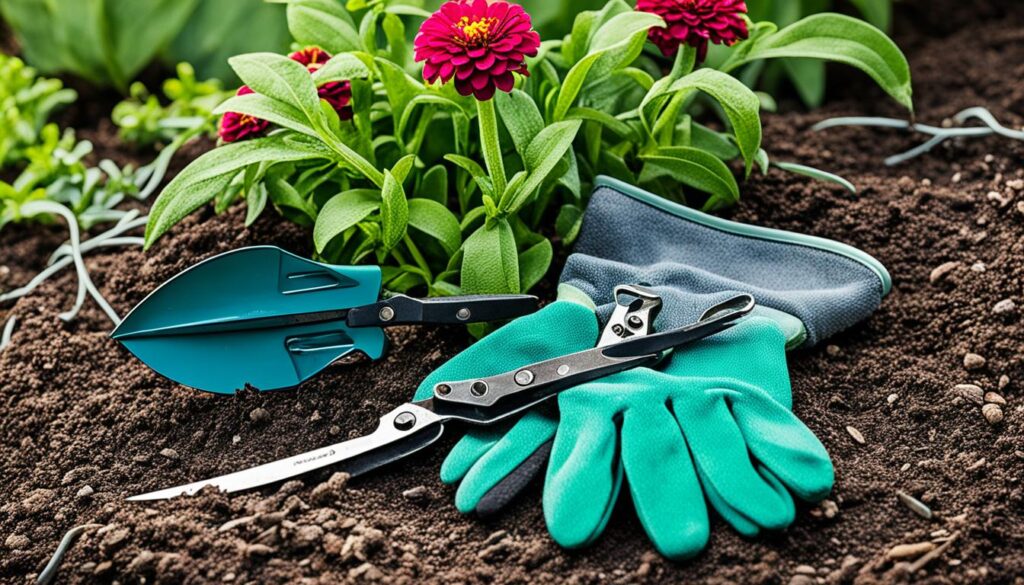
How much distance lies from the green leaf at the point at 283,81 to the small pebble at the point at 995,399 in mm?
1021

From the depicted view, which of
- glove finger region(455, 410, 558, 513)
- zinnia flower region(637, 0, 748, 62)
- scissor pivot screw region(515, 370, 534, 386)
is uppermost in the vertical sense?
zinnia flower region(637, 0, 748, 62)

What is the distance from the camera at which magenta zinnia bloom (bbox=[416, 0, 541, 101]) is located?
1505 mm

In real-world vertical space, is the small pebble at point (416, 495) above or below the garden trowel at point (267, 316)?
below

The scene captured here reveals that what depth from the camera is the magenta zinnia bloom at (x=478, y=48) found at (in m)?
1.50

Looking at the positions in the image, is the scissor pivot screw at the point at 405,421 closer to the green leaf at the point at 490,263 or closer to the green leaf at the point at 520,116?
the green leaf at the point at 490,263

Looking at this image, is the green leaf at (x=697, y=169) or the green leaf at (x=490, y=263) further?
the green leaf at (x=697, y=169)

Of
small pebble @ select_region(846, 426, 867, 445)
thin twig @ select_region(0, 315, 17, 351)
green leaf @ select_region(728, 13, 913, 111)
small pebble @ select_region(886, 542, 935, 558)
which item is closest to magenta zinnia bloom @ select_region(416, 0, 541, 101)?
green leaf @ select_region(728, 13, 913, 111)

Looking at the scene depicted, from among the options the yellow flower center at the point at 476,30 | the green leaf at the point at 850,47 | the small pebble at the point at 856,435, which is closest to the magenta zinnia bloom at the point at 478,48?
the yellow flower center at the point at 476,30


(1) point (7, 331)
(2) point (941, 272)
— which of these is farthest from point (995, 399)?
(1) point (7, 331)

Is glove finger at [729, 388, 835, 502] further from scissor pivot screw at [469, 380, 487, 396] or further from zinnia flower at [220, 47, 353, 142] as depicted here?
zinnia flower at [220, 47, 353, 142]

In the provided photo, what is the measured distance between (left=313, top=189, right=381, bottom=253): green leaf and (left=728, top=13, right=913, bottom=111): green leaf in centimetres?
64

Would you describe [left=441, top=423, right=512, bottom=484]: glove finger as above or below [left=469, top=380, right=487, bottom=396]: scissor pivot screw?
below

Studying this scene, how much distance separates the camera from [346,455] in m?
1.45

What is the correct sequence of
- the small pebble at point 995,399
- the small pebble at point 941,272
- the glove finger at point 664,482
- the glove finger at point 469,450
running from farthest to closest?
the small pebble at point 941,272 → the small pebble at point 995,399 → the glove finger at point 469,450 → the glove finger at point 664,482
